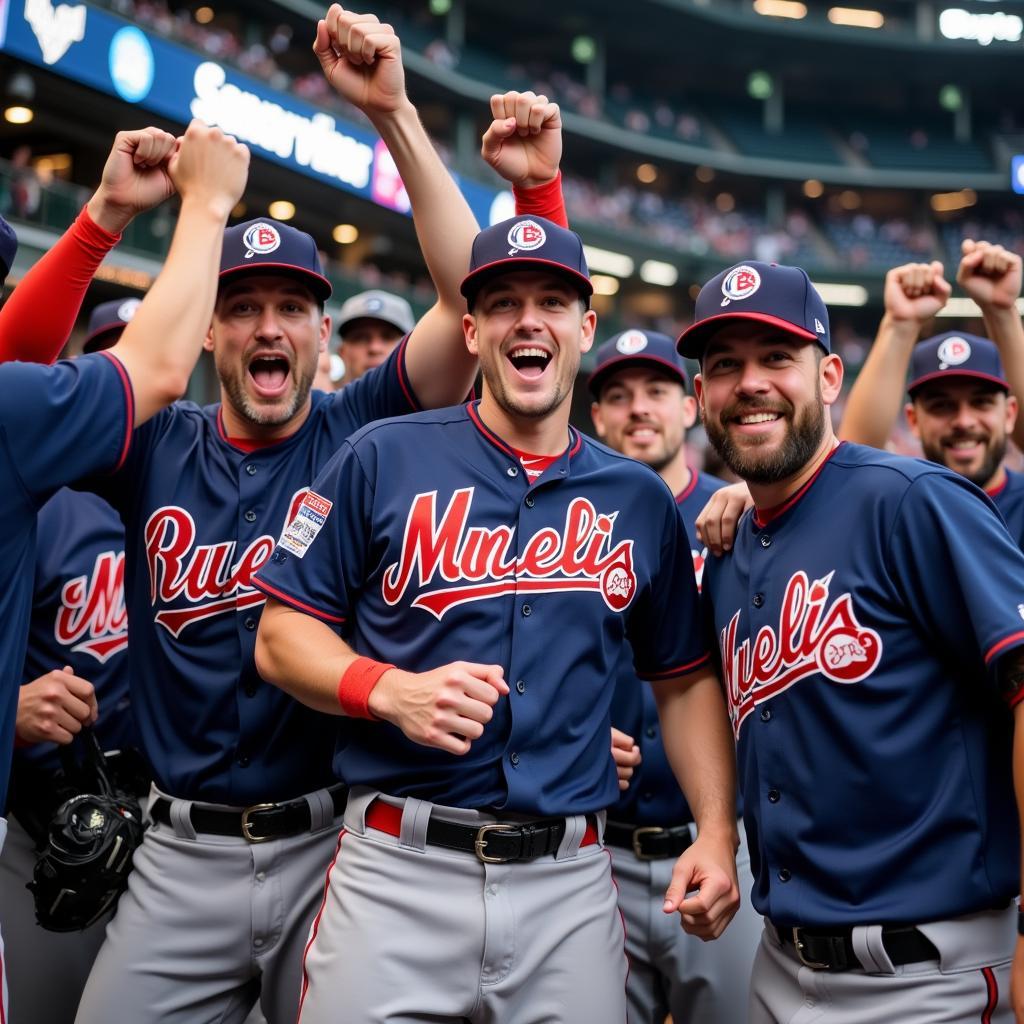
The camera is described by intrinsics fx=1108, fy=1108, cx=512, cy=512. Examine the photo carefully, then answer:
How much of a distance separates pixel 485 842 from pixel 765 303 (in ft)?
4.33

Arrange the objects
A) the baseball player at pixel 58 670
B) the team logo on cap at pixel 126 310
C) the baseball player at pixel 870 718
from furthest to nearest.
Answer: the team logo on cap at pixel 126 310
the baseball player at pixel 58 670
the baseball player at pixel 870 718

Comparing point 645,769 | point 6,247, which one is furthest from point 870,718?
point 6,247

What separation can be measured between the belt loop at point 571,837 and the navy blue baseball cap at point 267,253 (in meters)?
1.52

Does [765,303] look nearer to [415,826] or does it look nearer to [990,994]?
[415,826]

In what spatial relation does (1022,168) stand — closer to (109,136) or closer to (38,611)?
(109,136)

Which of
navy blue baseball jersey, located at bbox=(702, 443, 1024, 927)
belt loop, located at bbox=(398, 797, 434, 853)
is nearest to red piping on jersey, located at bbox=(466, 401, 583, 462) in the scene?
navy blue baseball jersey, located at bbox=(702, 443, 1024, 927)

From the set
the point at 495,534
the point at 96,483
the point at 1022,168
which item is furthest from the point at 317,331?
the point at 1022,168

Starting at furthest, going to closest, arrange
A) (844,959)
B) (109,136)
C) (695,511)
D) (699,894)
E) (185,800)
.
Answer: (109,136)
(695,511)
(185,800)
(699,894)
(844,959)

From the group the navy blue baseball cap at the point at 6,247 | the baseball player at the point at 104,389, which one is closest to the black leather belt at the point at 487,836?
the baseball player at the point at 104,389

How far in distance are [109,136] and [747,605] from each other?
723 inches

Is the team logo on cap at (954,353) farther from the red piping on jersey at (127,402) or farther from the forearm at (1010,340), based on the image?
the red piping on jersey at (127,402)

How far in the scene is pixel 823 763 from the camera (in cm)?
226

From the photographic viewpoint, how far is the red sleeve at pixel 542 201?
2969 millimetres

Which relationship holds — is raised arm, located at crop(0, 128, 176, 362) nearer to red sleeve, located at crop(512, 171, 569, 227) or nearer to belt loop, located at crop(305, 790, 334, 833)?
red sleeve, located at crop(512, 171, 569, 227)
